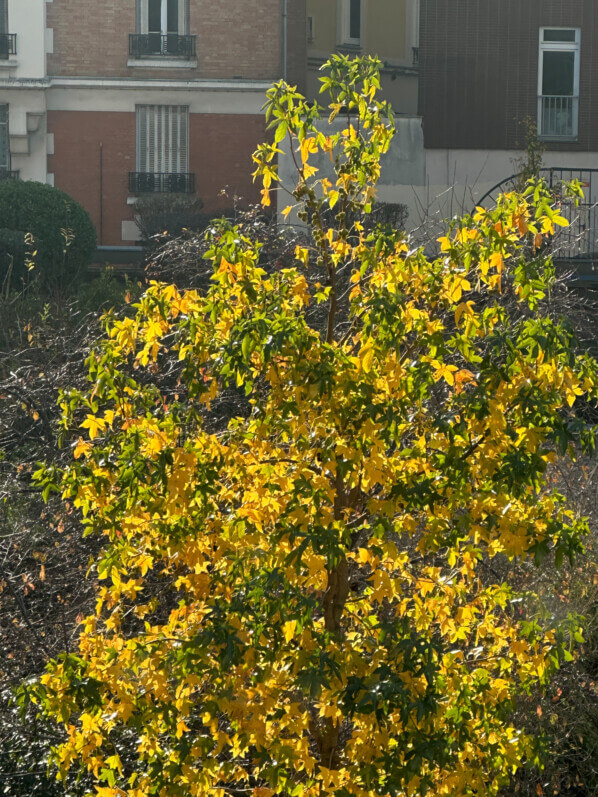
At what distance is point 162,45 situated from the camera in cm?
2667

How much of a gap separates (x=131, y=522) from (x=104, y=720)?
0.66 meters

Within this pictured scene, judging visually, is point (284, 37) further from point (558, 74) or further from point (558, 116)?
point (558, 116)

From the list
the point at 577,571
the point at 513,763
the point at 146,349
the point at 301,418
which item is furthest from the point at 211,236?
the point at 577,571

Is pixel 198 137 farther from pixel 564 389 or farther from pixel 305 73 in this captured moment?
pixel 564 389

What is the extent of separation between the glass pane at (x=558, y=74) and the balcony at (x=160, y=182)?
7.98 meters

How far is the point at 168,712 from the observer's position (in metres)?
3.85

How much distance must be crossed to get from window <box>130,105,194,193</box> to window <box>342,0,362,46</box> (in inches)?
187

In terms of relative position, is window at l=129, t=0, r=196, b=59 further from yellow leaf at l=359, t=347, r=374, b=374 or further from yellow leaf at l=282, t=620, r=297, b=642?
yellow leaf at l=282, t=620, r=297, b=642

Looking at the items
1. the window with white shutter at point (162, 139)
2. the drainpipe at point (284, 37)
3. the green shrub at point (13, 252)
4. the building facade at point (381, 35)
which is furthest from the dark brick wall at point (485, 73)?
the green shrub at point (13, 252)

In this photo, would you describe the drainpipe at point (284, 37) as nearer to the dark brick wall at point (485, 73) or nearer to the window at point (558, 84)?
the dark brick wall at point (485, 73)

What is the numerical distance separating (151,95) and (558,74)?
8891 millimetres

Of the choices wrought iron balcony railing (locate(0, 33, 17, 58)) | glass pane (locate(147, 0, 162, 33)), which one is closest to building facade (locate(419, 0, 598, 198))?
glass pane (locate(147, 0, 162, 33))

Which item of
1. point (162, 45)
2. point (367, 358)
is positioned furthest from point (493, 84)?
point (367, 358)

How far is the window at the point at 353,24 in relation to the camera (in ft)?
94.3
